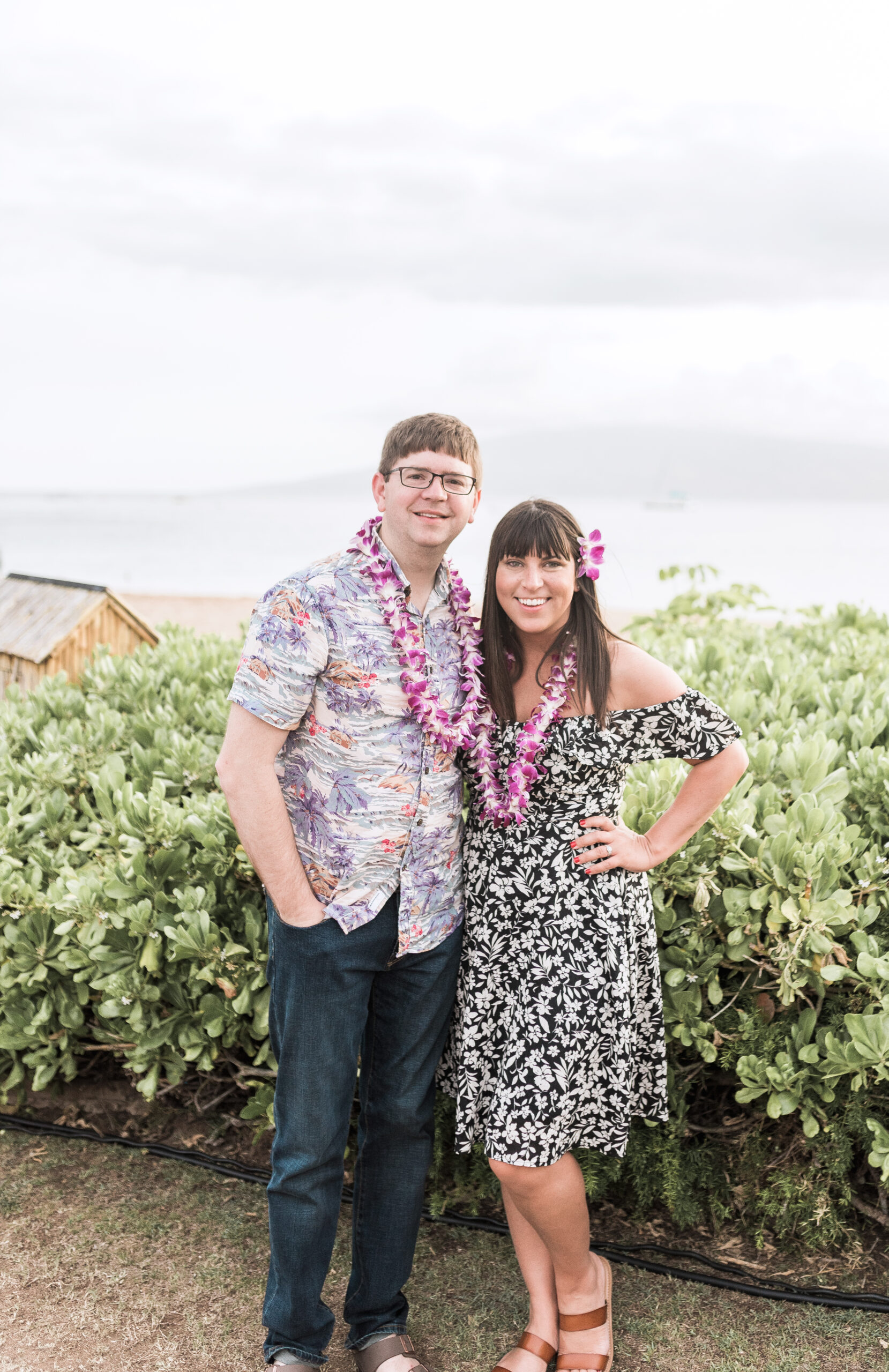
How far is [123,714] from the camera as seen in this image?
5102 mm

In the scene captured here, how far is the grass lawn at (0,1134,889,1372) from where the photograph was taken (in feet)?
9.40

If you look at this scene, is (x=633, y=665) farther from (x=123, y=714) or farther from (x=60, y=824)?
(x=123, y=714)

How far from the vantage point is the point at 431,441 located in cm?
255

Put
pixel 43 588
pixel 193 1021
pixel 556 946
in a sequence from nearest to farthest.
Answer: pixel 556 946 < pixel 193 1021 < pixel 43 588

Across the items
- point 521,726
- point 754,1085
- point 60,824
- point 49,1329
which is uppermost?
point 521,726

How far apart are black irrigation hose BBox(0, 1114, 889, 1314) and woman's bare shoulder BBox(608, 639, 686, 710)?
5.56 ft

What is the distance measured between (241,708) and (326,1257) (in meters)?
1.39

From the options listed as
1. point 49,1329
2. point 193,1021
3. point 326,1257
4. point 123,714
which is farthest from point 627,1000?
point 123,714

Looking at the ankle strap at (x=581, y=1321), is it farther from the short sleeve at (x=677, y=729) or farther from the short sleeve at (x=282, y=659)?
the short sleeve at (x=282, y=659)

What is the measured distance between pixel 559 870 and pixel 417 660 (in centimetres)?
63

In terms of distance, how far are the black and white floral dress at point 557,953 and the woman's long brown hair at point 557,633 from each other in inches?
3.2

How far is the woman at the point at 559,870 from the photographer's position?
2615 mm

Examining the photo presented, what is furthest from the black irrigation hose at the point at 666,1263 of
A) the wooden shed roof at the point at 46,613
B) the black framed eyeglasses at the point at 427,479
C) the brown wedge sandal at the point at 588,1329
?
the wooden shed roof at the point at 46,613

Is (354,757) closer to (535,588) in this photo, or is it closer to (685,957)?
(535,588)
